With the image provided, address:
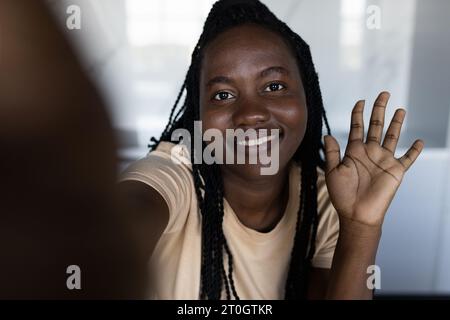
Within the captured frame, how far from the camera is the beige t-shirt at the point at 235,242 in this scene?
37.6 inches

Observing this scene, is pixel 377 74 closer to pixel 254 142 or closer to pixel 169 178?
pixel 254 142

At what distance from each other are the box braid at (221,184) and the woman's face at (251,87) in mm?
31

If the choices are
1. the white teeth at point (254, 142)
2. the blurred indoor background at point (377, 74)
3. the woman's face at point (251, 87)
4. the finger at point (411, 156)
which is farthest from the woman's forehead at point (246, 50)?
the blurred indoor background at point (377, 74)

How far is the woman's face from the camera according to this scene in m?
0.92

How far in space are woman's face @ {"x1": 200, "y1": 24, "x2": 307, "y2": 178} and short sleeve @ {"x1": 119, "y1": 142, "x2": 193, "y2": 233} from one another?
101 millimetres

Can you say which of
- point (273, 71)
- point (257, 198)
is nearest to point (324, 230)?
point (257, 198)

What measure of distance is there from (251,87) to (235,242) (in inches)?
13.1

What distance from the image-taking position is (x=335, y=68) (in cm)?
162

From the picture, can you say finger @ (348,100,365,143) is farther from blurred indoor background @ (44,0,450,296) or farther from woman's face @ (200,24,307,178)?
blurred indoor background @ (44,0,450,296)

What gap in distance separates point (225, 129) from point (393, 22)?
3.10 ft

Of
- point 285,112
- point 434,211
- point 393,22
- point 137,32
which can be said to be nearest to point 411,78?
point 393,22

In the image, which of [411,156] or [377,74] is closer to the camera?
[411,156]

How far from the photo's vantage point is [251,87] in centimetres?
93
